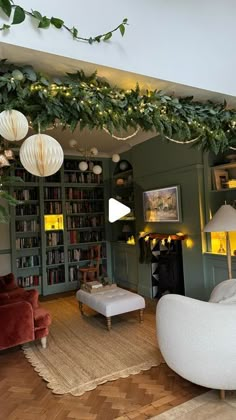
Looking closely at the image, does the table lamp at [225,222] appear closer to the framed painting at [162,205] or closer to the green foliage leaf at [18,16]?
the framed painting at [162,205]

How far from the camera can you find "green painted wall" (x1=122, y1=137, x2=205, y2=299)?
4.16m

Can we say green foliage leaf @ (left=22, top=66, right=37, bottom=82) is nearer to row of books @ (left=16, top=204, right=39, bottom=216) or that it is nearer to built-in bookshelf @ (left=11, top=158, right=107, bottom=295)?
built-in bookshelf @ (left=11, top=158, right=107, bottom=295)

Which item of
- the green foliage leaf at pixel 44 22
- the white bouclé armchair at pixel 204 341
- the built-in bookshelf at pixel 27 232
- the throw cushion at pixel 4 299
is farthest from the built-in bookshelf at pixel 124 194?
the green foliage leaf at pixel 44 22

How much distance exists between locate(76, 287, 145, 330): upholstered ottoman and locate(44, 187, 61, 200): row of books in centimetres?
242

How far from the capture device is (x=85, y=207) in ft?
20.6

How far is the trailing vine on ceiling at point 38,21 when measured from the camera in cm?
175

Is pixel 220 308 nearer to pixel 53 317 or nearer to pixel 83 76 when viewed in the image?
pixel 83 76

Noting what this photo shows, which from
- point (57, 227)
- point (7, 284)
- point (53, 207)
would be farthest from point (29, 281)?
point (53, 207)

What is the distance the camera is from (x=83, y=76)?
2.20 metres

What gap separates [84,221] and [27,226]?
1.22 meters

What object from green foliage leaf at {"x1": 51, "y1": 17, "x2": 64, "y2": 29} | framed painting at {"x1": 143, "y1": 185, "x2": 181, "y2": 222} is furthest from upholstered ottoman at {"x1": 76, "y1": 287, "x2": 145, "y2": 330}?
green foliage leaf at {"x1": 51, "y1": 17, "x2": 64, "y2": 29}

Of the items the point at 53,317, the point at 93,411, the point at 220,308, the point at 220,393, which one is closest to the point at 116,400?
the point at 93,411

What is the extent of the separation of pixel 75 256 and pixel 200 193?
3097 millimetres

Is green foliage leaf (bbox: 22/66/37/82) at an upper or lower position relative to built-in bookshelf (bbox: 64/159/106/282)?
upper
